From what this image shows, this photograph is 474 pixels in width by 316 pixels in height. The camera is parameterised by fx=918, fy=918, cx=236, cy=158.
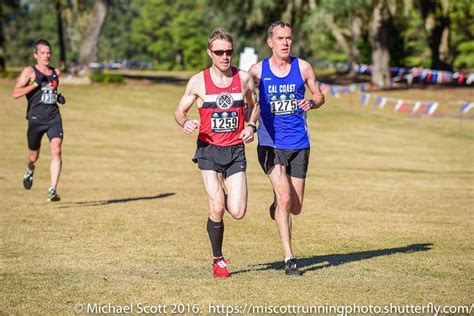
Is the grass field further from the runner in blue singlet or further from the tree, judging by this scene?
the tree

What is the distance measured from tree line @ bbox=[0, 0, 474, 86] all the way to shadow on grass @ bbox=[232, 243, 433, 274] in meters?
38.8

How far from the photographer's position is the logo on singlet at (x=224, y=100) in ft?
30.7

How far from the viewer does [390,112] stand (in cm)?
4516

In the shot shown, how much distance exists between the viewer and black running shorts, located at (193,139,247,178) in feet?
31.1

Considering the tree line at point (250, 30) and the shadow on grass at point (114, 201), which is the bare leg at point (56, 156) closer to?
the shadow on grass at point (114, 201)

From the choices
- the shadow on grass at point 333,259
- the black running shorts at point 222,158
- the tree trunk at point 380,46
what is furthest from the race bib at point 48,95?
the tree trunk at point 380,46

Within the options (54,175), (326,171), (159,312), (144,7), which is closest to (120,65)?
(144,7)

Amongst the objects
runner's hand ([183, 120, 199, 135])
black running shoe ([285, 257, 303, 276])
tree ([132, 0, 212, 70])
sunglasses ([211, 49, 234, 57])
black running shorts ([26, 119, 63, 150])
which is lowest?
tree ([132, 0, 212, 70])

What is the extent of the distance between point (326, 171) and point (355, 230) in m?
10.4

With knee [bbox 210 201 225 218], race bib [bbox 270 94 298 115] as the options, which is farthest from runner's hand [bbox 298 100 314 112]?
knee [bbox 210 201 225 218]

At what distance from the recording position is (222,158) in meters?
9.48

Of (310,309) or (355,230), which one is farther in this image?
(355,230)

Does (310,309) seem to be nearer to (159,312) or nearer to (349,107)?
(159,312)

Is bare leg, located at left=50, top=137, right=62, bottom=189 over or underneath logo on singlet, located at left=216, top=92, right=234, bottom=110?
underneath
